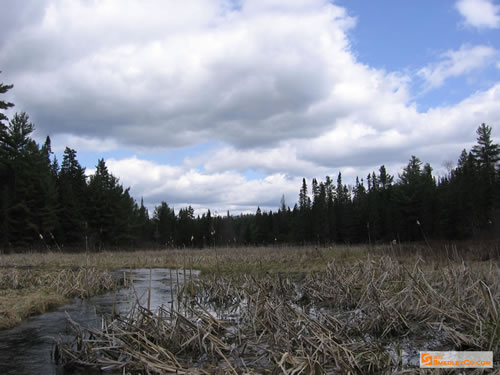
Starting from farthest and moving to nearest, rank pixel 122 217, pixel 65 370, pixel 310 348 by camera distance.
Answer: pixel 122 217 < pixel 65 370 < pixel 310 348

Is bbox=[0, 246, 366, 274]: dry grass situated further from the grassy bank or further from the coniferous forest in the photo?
the coniferous forest

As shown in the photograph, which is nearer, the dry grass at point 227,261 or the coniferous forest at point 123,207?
the dry grass at point 227,261

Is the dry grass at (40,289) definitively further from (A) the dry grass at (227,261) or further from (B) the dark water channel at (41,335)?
(A) the dry grass at (227,261)

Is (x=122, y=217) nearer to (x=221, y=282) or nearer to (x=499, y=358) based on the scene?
(x=221, y=282)

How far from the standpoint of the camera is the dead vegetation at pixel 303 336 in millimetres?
4953

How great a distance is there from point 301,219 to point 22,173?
157ft

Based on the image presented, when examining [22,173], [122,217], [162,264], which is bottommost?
[162,264]

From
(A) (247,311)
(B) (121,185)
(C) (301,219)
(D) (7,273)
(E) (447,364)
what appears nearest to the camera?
Answer: (E) (447,364)

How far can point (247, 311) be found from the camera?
736cm

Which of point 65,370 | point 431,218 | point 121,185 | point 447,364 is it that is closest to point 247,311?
point 65,370

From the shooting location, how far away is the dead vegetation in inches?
195

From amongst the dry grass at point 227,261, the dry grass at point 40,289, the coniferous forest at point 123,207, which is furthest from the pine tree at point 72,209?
the dry grass at point 40,289

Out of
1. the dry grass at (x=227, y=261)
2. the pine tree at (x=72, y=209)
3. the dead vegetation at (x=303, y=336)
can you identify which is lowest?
the dry grass at (x=227, y=261)

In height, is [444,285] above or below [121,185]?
below
